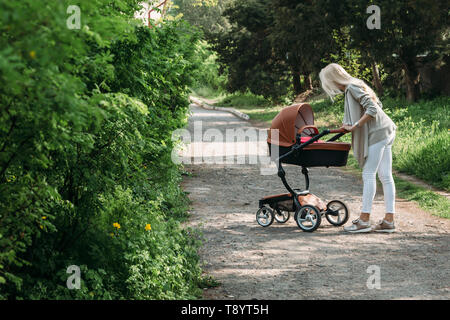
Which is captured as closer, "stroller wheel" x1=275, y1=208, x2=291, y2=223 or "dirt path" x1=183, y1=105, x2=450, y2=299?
"dirt path" x1=183, y1=105, x2=450, y2=299

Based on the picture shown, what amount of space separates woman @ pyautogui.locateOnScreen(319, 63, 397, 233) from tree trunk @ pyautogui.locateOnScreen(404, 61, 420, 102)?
578 inches

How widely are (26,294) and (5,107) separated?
1.61m

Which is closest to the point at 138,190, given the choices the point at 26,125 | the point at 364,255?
the point at 364,255

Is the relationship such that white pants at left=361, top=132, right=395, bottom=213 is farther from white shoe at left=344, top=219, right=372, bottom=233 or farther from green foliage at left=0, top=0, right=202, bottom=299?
green foliage at left=0, top=0, right=202, bottom=299

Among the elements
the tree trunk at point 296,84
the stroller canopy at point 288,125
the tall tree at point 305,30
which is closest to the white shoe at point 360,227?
the stroller canopy at point 288,125

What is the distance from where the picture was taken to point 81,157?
450 cm

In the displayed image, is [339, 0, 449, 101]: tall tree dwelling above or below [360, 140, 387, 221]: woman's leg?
above

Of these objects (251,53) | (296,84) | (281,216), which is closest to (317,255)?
(281,216)

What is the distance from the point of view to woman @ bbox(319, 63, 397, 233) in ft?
23.1

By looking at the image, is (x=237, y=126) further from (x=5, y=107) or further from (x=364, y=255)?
(x=5, y=107)

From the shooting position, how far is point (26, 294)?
13.3 feet

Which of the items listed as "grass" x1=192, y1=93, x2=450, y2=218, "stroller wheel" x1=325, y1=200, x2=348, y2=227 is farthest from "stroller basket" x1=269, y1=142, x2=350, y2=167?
"grass" x1=192, y1=93, x2=450, y2=218

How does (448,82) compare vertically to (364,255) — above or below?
above

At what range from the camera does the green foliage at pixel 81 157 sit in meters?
2.79
